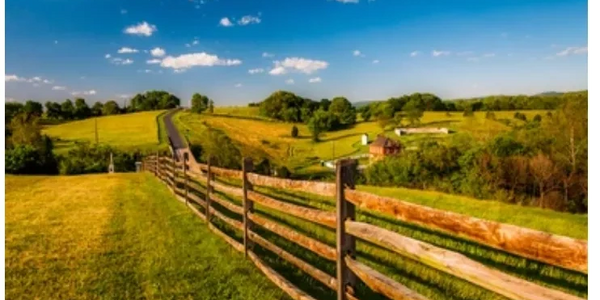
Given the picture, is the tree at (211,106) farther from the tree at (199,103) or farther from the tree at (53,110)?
the tree at (53,110)

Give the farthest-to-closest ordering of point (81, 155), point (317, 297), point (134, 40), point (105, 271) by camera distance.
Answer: point (134, 40) < point (81, 155) < point (105, 271) < point (317, 297)

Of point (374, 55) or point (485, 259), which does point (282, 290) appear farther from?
point (374, 55)

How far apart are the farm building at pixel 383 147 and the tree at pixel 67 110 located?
40465 millimetres

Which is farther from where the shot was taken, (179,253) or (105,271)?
(179,253)

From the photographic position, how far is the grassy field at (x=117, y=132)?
48.7 meters

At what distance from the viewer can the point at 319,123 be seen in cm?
7119

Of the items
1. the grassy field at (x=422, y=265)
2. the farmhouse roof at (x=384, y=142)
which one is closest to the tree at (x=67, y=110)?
the farmhouse roof at (x=384, y=142)

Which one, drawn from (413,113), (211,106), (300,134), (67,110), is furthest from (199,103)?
(413,113)

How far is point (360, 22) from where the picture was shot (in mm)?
35375

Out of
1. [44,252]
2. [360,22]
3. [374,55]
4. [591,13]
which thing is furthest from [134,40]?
[591,13]

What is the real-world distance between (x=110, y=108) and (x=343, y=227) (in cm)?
7333

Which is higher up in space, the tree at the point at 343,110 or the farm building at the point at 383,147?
the tree at the point at 343,110

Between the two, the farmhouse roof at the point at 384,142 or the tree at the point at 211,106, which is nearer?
the farmhouse roof at the point at 384,142

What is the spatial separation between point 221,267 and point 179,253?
0.80 m
